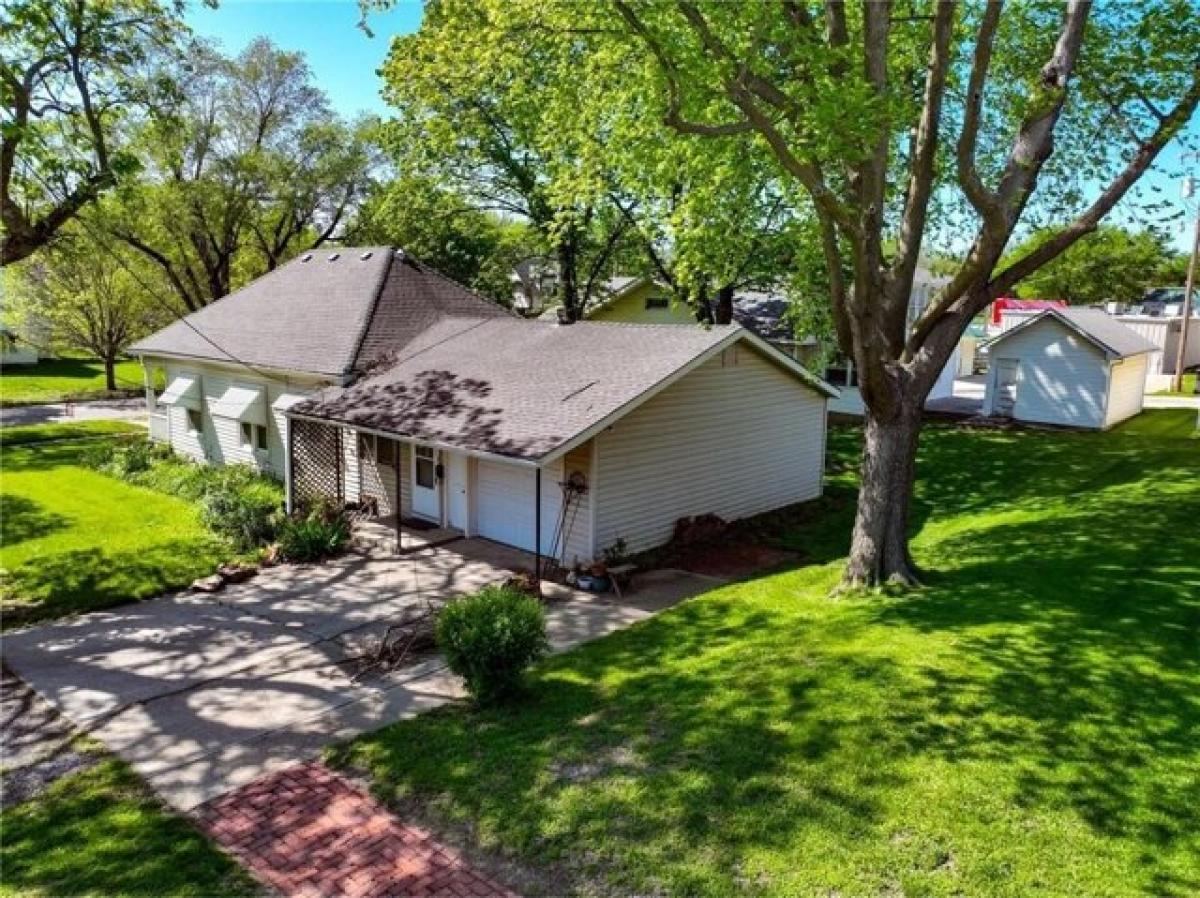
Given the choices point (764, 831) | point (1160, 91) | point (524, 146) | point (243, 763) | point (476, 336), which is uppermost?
point (524, 146)

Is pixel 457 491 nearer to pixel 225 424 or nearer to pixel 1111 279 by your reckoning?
pixel 225 424

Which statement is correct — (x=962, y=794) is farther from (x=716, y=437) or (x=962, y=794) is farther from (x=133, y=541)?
(x=133, y=541)

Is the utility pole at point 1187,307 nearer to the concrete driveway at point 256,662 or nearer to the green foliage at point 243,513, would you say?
the concrete driveway at point 256,662

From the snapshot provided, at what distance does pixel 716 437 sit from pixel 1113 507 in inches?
296

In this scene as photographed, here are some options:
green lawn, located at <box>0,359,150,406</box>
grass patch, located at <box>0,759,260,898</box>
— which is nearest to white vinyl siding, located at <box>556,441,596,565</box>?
grass patch, located at <box>0,759,260,898</box>

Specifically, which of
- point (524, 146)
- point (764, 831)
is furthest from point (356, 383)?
point (764, 831)

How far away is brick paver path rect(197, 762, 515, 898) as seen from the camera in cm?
649

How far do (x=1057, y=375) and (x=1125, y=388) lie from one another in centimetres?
254

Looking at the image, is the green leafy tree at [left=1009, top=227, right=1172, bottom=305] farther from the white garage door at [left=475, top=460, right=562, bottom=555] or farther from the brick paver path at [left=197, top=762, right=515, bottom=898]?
the brick paver path at [left=197, top=762, right=515, bottom=898]

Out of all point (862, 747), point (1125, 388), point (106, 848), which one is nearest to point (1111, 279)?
point (1125, 388)

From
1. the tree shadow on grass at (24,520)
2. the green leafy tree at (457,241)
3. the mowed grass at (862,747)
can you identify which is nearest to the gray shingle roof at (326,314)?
the tree shadow on grass at (24,520)

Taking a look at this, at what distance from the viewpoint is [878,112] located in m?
9.31

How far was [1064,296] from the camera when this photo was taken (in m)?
57.7

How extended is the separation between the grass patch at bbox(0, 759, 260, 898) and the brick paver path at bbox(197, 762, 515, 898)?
261 mm
